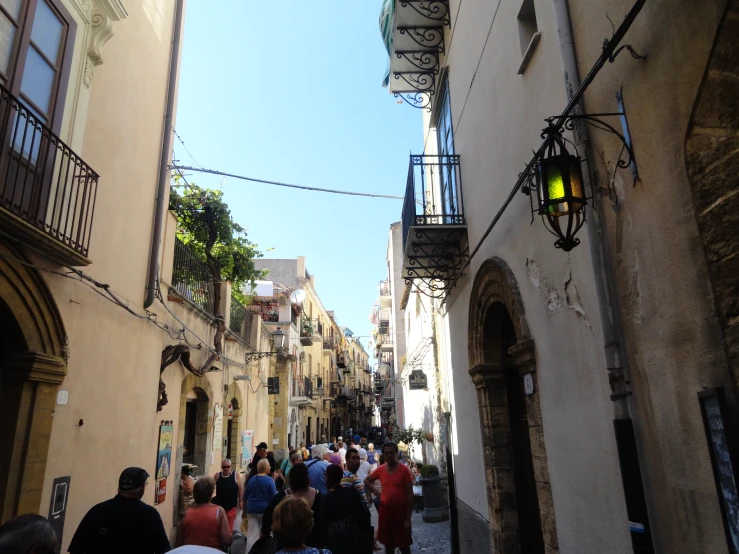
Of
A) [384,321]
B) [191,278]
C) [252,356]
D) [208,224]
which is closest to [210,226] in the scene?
[208,224]

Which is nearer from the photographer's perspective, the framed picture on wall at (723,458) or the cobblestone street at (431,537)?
the framed picture on wall at (723,458)

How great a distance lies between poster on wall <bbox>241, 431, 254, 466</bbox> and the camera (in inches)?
544

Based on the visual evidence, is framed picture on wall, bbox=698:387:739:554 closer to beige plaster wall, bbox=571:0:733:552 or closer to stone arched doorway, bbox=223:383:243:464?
beige plaster wall, bbox=571:0:733:552

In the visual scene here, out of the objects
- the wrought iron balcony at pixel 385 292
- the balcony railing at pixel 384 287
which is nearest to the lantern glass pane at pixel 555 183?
the wrought iron balcony at pixel 385 292

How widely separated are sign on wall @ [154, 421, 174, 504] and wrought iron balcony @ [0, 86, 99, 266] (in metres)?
3.86

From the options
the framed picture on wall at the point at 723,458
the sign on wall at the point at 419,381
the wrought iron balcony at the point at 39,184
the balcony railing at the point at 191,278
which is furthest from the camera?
the sign on wall at the point at 419,381

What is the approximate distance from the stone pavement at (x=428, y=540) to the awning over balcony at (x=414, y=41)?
775cm

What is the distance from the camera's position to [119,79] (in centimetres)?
689

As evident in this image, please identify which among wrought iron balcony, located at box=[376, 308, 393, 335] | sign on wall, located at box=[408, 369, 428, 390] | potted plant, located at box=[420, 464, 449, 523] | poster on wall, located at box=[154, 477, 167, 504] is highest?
wrought iron balcony, located at box=[376, 308, 393, 335]

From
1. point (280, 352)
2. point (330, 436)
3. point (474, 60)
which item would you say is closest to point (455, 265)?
point (474, 60)

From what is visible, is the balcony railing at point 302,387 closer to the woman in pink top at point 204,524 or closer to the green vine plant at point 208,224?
the green vine plant at point 208,224

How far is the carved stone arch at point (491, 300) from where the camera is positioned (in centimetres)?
507

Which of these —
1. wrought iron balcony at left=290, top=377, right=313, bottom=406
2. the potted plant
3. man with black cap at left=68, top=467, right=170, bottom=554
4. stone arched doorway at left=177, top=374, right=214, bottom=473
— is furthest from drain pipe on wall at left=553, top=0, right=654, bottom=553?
wrought iron balcony at left=290, top=377, right=313, bottom=406

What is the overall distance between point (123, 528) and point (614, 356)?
337 cm
